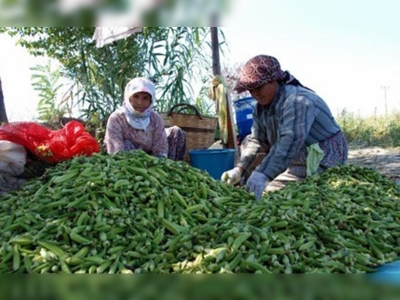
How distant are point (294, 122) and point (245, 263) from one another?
150 centimetres

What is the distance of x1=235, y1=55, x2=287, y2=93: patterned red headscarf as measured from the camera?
2955mm

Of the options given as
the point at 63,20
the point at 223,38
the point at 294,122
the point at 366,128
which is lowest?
the point at 366,128

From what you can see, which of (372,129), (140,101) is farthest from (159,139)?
(372,129)

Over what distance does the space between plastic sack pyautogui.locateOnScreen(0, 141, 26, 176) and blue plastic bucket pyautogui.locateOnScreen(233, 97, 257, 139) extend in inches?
98.7

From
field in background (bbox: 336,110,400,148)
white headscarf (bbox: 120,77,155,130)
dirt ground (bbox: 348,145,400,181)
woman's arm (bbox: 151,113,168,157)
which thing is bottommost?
dirt ground (bbox: 348,145,400,181)

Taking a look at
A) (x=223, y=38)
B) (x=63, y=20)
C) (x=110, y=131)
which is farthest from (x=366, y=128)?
(x=63, y=20)

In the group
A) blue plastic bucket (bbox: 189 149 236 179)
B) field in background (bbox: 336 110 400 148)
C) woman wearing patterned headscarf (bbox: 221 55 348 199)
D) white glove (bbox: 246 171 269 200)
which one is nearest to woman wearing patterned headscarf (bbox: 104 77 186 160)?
blue plastic bucket (bbox: 189 149 236 179)

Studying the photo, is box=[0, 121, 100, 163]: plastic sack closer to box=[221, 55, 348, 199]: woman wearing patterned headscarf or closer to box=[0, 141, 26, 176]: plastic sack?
box=[0, 141, 26, 176]: plastic sack

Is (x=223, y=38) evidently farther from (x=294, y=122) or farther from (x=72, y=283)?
(x=72, y=283)

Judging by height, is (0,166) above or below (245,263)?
above

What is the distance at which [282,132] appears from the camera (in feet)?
9.61

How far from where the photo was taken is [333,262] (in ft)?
5.49

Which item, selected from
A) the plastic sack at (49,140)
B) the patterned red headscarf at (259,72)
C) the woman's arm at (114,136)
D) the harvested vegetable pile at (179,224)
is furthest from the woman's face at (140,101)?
the harvested vegetable pile at (179,224)

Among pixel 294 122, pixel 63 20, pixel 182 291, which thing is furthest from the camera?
pixel 294 122
